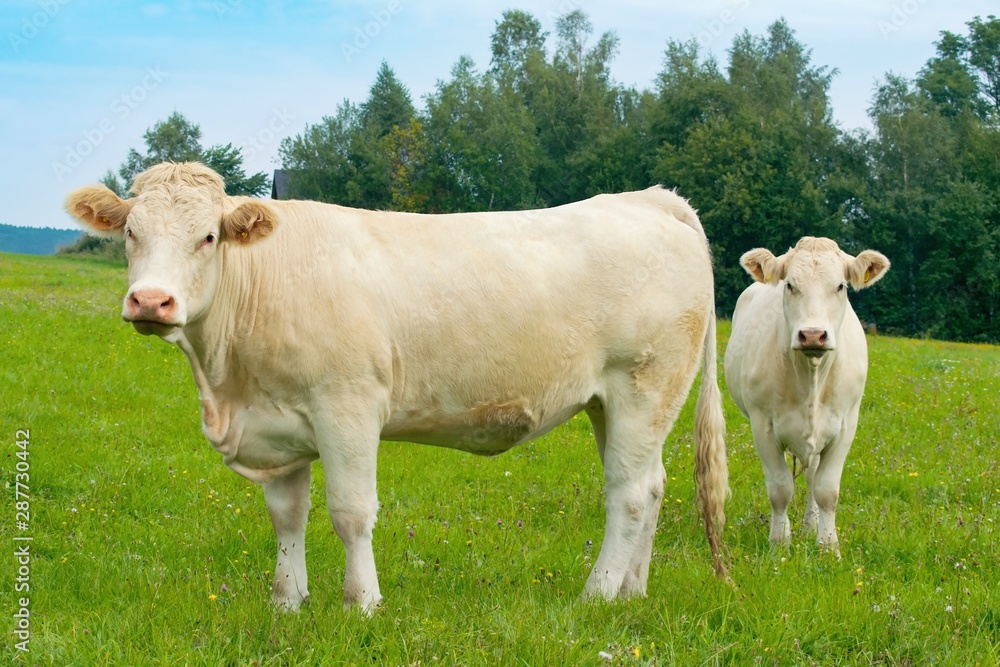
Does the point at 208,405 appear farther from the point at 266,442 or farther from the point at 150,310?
the point at 150,310

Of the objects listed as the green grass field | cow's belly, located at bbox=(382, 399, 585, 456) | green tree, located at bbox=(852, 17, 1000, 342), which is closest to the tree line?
green tree, located at bbox=(852, 17, 1000, 342)

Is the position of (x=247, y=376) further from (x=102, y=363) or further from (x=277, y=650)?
(x=102, y=363)

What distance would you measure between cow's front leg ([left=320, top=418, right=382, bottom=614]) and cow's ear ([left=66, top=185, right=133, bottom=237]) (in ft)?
5.39

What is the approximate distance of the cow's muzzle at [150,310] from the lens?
4328mm

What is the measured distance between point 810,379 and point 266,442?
4612 millimetres

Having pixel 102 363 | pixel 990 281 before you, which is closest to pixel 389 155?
pixel 990 281

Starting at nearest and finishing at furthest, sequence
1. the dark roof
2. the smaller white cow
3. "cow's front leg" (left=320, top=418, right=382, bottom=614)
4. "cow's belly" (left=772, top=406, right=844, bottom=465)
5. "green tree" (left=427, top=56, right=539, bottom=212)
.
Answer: "cow's front leg" (left=320, top=418, right=382, bottom=614), the smaller white cow, "cow's belly" (left=772, top=406, right=844, bottom=465), "green tree" (left=427, top=56, right=539, bottom=212), the dark roof

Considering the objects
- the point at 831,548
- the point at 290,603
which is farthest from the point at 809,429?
the point at 290,603

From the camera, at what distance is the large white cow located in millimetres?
4965

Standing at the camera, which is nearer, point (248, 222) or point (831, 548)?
point (248, 222)

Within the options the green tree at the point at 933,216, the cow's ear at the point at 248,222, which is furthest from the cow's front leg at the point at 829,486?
the green tree at the point at 933,216

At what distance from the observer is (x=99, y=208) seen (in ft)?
16.4

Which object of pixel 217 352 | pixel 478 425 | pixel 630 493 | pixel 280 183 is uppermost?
pixel 280 183

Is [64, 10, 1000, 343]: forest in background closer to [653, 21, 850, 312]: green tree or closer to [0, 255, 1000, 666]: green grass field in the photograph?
[653, 21, 850, 312]: green tree
